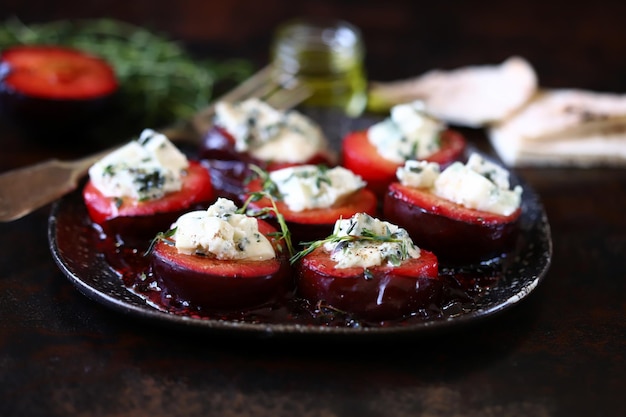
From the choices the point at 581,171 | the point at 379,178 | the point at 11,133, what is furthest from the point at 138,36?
the point at 581,171

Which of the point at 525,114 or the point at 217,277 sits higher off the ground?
the point at 217,277

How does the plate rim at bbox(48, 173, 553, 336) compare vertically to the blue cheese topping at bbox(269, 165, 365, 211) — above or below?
below

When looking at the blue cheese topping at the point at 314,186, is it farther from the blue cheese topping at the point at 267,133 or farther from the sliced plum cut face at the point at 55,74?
the sliced plum cut face at the point at 55,74

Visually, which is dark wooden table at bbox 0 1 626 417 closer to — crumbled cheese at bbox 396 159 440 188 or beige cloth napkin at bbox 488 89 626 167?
crumbled cheese at bbox 396 159 440 188

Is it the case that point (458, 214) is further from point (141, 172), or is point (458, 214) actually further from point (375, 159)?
point (141, 172)

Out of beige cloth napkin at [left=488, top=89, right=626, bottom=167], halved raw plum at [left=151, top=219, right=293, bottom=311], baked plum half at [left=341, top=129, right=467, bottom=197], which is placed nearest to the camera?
halved raw plum at [left=151, top=219, right=293, bottom=311]

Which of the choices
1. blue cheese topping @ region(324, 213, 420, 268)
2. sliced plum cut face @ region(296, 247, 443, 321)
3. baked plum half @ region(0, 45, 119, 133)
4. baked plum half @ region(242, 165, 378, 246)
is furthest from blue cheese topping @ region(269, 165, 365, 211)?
baked plum half @ region(0, 45, 119, 133)

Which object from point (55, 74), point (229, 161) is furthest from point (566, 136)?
point (55, 74)
